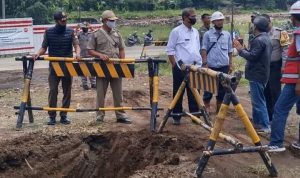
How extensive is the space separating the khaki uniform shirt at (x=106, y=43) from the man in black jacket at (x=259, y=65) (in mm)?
2177

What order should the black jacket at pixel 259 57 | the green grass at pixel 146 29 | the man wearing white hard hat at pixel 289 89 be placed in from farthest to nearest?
the green grass at pixel 146 29, the black jacket at pixel 259 57, the man wearing white hard hat at pixel 289 89

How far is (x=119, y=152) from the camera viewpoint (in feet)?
33.6

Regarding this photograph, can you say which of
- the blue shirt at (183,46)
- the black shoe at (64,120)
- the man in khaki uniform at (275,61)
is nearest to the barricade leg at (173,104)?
the blue shirt at (183,46)

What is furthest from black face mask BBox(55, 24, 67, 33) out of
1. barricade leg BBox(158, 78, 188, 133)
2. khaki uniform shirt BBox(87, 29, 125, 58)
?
barricade leg BBox(158, 78, 188, 133)

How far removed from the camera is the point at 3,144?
33.8ft

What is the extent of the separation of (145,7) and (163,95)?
47.7 meters

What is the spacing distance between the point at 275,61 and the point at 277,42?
0.35 meters

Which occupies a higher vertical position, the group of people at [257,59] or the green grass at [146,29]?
the group of people at [257,59]

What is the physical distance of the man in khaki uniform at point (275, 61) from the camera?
11773 mm

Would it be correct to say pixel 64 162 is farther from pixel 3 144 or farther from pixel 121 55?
pixel 121 55

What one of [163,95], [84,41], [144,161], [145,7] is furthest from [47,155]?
[145,7]

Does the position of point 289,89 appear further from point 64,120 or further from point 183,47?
point 64,120

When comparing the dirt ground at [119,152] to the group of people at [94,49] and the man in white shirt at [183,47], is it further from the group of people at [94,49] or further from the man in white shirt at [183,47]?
the man in white shirt at [183,47]

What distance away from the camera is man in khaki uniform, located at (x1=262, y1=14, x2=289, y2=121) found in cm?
1177
